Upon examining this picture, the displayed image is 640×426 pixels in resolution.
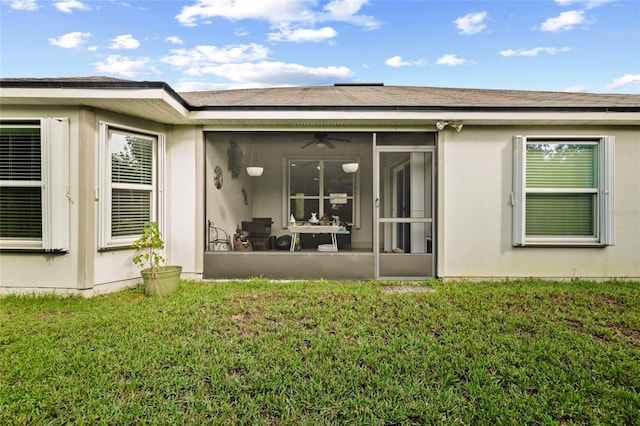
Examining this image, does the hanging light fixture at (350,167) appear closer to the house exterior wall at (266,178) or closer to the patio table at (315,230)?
the house exterior wall at (266,178)

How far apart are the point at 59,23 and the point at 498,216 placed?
9.68m

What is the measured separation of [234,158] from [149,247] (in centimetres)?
244

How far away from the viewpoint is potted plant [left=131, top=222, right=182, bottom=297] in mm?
4758

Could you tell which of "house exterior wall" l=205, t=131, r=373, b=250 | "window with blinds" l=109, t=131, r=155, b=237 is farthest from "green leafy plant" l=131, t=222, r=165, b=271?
"house exterior wall" l=205, t=131, r=373, b=250

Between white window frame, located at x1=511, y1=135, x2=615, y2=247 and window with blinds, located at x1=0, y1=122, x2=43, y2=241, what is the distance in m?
7.22

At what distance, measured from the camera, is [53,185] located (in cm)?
463

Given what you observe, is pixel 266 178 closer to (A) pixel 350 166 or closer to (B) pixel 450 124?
(A) pixel 350 166

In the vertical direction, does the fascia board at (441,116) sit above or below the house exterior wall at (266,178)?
above

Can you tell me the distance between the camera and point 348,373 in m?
2.62

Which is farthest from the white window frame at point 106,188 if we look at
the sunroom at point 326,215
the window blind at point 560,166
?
the window blind at point 560,166

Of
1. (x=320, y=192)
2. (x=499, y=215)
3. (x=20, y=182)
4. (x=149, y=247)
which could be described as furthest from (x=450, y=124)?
(x=20, y=182)

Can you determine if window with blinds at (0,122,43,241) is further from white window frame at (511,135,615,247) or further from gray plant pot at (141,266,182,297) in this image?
white window frame at (511,135,615,247)

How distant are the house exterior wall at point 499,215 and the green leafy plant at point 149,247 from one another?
455cm

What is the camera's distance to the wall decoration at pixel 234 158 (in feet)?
21.5
